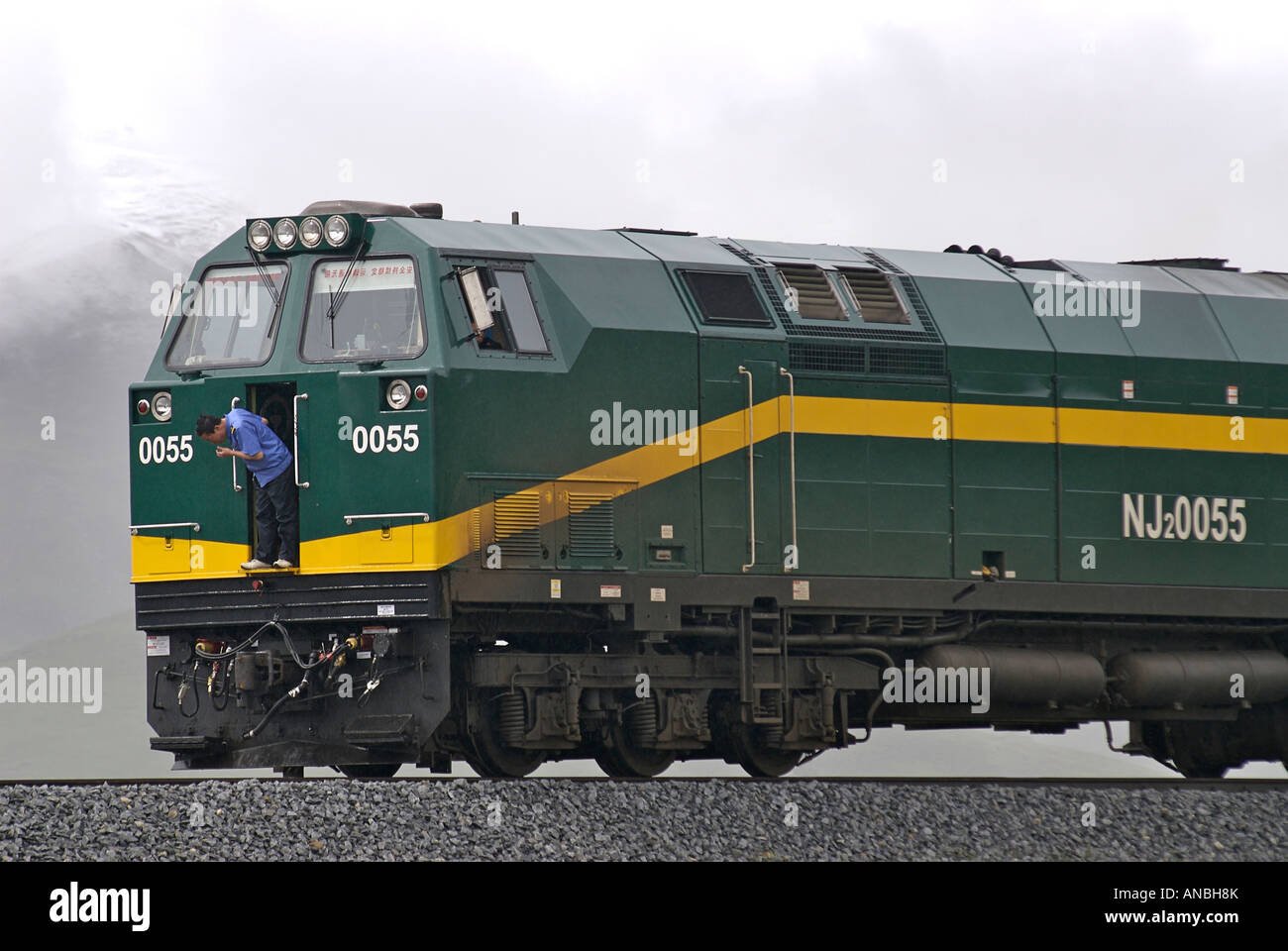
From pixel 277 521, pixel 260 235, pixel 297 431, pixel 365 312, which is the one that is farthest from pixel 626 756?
pixel 260 235

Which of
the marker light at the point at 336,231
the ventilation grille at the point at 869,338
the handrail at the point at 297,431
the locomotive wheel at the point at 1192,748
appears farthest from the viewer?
the locomotive wheel at the point at 1192,748

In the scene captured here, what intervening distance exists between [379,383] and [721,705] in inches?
159

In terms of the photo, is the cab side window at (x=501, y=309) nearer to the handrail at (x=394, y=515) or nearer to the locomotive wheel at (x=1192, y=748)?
the handrail at (x=394, y=515)

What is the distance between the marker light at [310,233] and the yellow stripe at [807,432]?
7.68ft

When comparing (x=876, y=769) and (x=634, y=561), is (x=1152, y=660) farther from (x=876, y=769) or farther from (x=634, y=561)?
(x=876, y=769)

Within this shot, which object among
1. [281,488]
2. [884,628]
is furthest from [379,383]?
[884,628]

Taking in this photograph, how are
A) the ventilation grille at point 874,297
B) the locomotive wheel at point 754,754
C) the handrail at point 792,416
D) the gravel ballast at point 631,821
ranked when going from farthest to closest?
the ventilation grille at point 874,297 → the handrail at point 792,416 → the locomotive wheel at point 754,754 → the gravel ballast at point 631,821

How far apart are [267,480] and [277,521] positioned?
321 millimetres

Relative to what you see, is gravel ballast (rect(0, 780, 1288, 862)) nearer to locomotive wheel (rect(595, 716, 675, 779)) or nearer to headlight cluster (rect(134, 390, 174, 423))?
locomotive wheel (rect(595, 716, 675, 779))

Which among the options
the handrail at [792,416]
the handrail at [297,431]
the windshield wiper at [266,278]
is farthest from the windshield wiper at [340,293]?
the handrail at [792,416]

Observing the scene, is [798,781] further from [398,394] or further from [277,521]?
[277,521]

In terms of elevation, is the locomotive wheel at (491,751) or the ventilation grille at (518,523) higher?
the ventilation grille at (518,523)

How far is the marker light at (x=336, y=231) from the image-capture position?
1456cm

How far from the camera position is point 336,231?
14.6 meters
